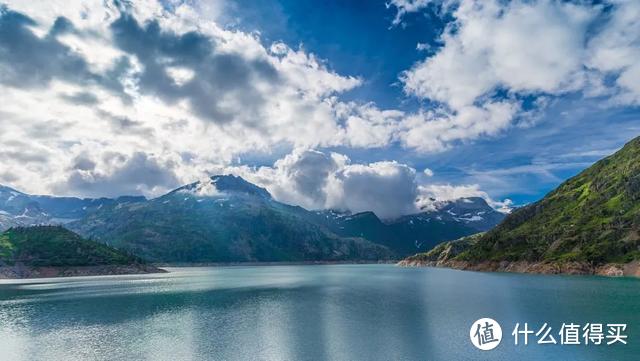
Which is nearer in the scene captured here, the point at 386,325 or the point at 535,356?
the point at 535,356

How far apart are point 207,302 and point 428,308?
68.0 meters

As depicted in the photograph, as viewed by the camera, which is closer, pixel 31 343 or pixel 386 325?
pixel 31 343

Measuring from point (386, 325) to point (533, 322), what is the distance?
28.5 metres

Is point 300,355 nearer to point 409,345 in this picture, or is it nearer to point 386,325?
point 409,345

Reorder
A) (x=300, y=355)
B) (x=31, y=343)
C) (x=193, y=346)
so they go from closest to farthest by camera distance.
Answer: (x=300, y=355) < (x=193, y=346) < (x=31, y=343)

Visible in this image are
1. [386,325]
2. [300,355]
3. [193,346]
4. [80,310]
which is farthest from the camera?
[80,310]

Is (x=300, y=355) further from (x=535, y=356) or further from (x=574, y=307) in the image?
(x=574, y=307)

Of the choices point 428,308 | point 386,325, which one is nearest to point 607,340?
point 386,325

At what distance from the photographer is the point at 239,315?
10450 centimetres

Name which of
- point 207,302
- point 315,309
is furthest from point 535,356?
point 207,302

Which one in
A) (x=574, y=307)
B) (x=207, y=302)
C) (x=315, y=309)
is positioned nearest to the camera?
(x=574, y=307)

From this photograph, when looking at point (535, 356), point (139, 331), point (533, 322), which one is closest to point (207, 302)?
point (139, 331)

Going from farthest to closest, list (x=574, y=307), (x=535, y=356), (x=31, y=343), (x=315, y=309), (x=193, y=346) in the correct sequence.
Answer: (x=315, y=309) < (x=574, y=307) < (x=31, y=343) < (x=193, y=346) < (x=535, y=356)

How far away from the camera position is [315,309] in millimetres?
112438
